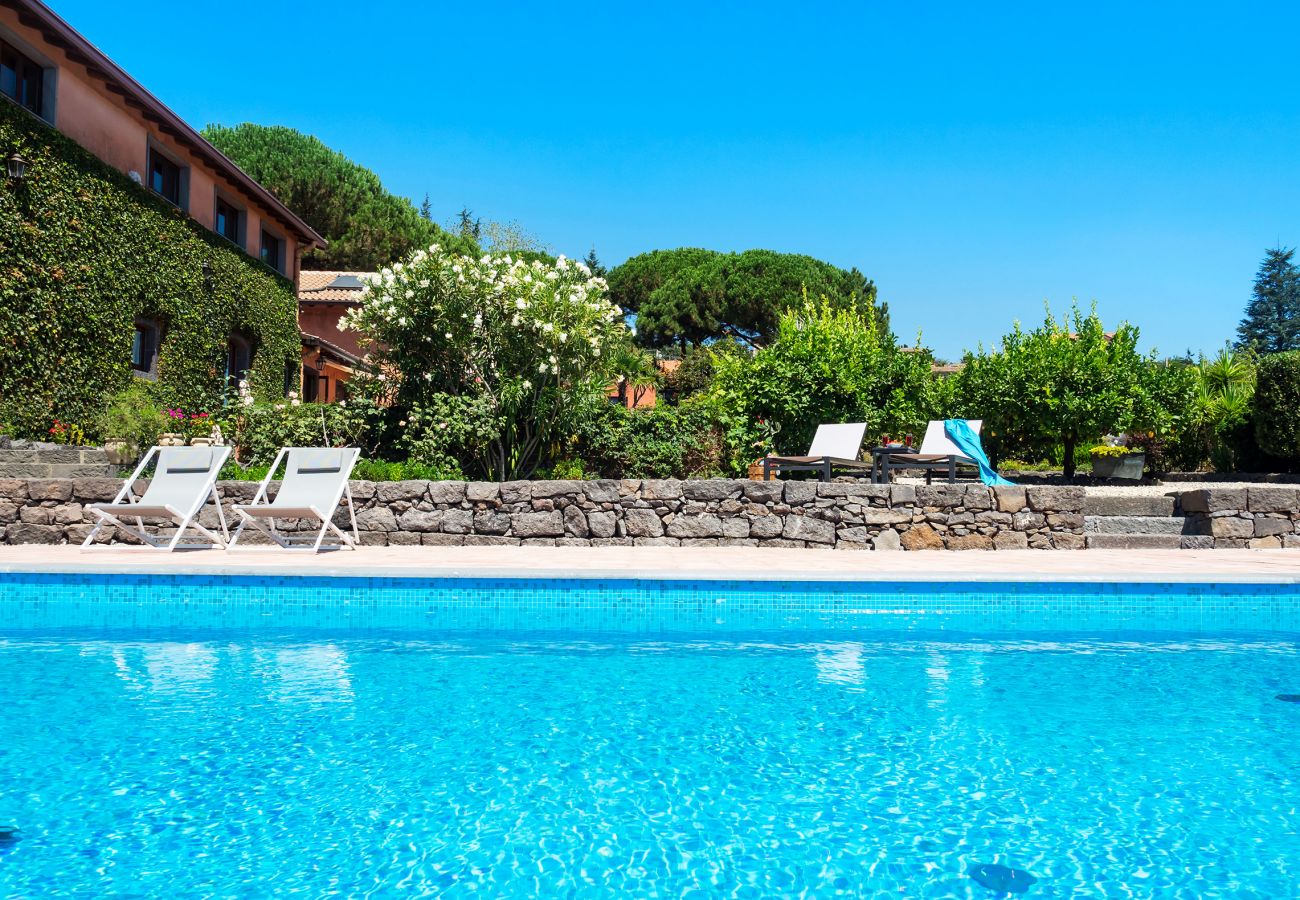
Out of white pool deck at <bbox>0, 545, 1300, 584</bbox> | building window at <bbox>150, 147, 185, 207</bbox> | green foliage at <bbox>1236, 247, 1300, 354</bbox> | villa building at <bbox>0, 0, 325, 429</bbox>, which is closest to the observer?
white pool deck at <bbox>0, 545, 1300, 584</bbox>

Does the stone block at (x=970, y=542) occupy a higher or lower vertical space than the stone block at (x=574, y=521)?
lower

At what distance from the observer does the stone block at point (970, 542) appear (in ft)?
28.8

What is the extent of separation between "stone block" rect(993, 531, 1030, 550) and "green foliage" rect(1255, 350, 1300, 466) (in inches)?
385

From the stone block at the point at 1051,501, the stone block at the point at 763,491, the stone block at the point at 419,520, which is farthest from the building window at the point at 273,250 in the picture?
the stone block at the point at 1051,501

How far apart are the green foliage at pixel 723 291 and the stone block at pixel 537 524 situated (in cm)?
2629

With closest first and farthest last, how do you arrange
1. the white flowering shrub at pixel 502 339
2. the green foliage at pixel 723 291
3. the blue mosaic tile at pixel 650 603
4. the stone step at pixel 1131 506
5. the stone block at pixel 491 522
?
the blue mosaic tile at pixel 650 603
the stone block at pixel 491 522
the stone step at pixel 1131 506
the white flowering shrub at pixel 502 339
the green foliage at pixel 723 291

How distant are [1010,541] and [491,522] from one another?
493 centimetres

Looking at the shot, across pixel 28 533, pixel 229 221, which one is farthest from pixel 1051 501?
pixel 229 221

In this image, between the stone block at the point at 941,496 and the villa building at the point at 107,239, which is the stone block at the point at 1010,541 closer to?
the stone block at the point at 941,496

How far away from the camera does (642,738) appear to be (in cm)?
338

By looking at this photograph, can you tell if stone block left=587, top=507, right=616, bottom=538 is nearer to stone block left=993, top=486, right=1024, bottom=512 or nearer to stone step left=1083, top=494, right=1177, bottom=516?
stone block left=993, top=486, right=1024, bottom=512

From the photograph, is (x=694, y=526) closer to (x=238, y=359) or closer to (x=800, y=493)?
(x=800, y=493)

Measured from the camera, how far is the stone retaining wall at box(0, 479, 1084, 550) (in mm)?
8570

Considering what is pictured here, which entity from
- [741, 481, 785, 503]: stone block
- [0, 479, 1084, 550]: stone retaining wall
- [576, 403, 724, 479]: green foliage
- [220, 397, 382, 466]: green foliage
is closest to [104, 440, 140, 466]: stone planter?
[220, 397, 382, 466]: green foliage
